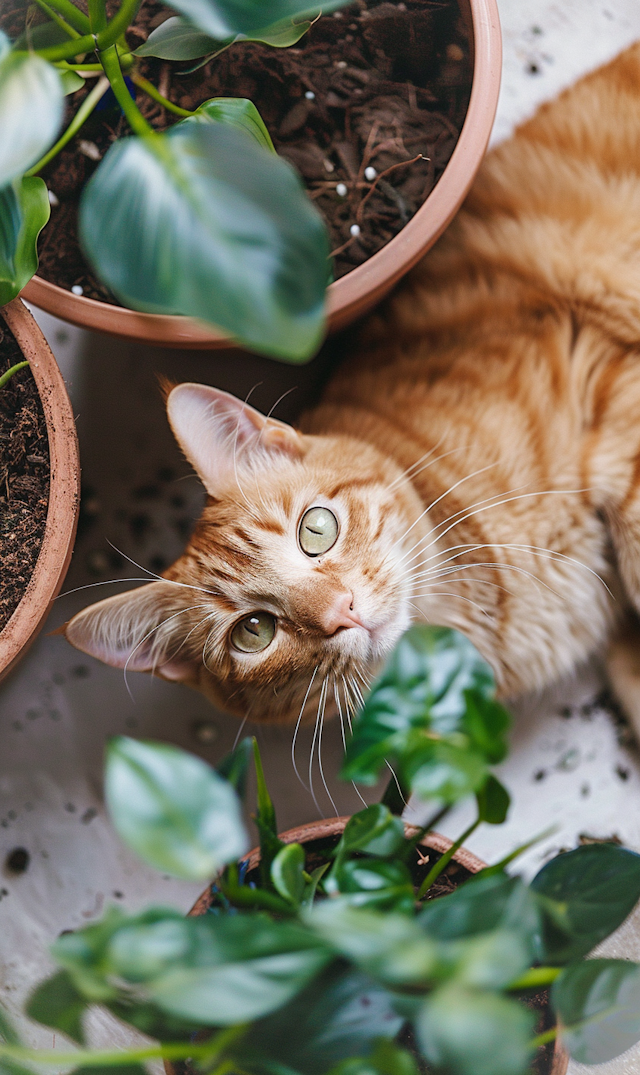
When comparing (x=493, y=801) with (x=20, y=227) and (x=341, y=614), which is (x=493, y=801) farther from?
(x=20, y=227)

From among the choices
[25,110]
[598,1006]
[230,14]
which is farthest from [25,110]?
[598,1006]

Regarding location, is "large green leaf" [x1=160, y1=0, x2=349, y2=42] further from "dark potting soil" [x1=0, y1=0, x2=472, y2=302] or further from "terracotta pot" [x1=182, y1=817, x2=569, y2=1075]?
"terracotta pot" [x1=182, y1=817, x2=569, y2=1075]

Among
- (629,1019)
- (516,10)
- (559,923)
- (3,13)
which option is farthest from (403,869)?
(516,10)

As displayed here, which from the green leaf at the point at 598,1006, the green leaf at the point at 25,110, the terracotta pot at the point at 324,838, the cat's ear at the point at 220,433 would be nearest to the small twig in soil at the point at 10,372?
the cat's ear at the point at 220,433

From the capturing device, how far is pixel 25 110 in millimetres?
659

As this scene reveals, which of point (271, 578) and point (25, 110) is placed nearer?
point (25, 110)

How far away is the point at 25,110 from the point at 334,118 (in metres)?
0.73

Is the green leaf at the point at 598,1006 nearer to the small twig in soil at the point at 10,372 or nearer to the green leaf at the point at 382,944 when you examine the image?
the green leaf at the point at 382,944

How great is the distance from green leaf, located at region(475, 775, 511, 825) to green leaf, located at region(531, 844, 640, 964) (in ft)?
0.26

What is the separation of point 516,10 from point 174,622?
1.61 meters

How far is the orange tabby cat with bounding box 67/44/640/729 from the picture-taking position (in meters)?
1.10

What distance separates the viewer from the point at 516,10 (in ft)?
5.46

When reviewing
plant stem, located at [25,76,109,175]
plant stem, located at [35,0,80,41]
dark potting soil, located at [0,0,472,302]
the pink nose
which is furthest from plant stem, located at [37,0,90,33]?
the pink nose

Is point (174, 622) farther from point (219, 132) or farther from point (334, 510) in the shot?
point (219, 132)
